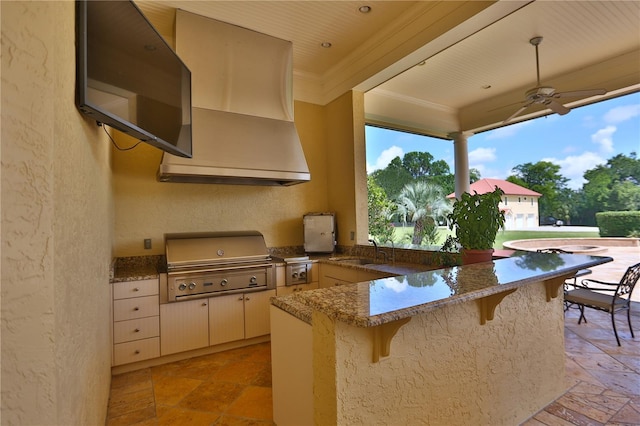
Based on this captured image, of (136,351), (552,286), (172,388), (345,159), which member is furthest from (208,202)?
(552,286)

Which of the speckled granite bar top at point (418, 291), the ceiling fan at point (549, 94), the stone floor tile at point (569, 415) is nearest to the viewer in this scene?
the speckled granite bar top at point (418, 291)

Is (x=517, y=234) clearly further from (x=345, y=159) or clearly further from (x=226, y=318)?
(x=226, y=318)

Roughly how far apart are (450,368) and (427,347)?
221 millimetres

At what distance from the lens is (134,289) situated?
2637mm

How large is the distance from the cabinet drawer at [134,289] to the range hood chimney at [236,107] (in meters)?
0.94

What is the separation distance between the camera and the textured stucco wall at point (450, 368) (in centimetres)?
117

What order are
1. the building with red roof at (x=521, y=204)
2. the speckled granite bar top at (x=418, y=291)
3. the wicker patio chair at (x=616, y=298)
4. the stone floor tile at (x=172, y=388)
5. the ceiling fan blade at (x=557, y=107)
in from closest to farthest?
the speckled granite bar top at (x=418, y=291) → the stone floor tile at (x=172, y=388) → the wicker patio chair at (x=616, y=298) → the ceiling fan blade at (x=557, y=107) → the building with red roof at (x=521, y=204)

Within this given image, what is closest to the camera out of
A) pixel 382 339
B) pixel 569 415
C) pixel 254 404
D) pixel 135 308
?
pixel 382 339

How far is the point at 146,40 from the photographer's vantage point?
1.63m

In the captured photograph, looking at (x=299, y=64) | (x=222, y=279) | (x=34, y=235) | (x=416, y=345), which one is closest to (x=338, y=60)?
(x=299, y=64)

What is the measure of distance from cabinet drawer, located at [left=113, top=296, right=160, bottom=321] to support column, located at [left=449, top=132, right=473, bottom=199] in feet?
16.6

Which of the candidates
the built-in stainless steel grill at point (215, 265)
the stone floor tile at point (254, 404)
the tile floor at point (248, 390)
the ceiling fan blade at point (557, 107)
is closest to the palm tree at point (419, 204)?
the ceiling fan blade at point (557, 107)

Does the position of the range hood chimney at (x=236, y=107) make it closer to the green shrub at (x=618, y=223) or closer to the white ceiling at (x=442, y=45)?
the white ceiling at (x=442, y=45)

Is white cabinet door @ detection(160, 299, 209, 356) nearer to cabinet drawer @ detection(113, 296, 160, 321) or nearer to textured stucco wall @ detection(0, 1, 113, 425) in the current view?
cabinet drawer @ detection(113, 296, 160, 321)
